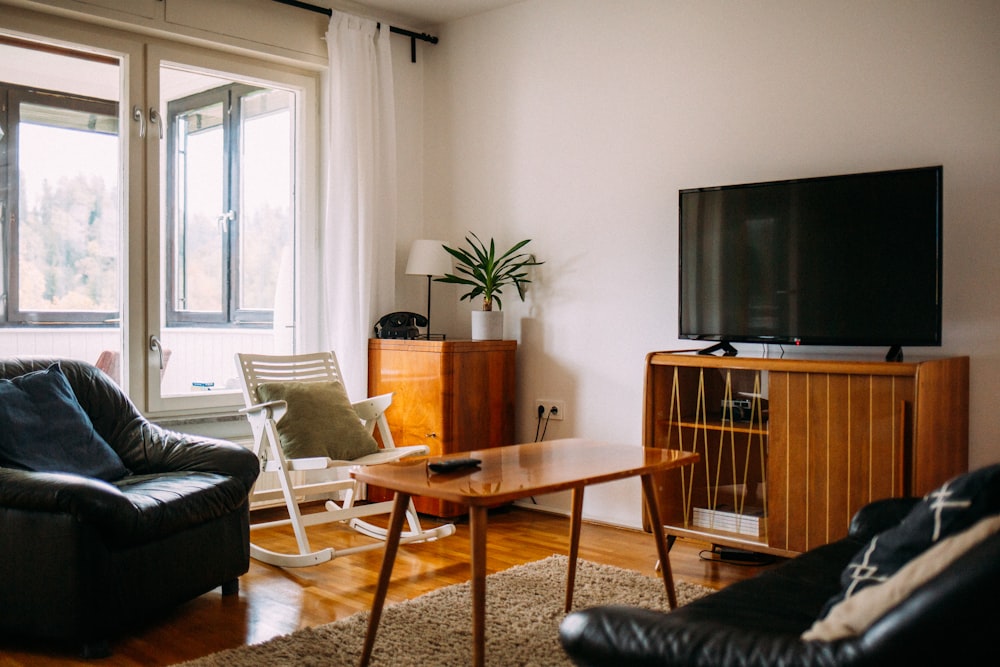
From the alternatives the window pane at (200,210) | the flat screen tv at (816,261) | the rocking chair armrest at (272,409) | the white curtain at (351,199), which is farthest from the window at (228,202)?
the flat screen tv at (816,261)

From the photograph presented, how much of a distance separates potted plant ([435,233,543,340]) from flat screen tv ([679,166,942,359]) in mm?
1116

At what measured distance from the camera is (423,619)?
9.27 ft

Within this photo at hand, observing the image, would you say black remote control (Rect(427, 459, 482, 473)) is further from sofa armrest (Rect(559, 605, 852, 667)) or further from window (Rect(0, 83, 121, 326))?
window (Rect(0, 83, 121, 326))

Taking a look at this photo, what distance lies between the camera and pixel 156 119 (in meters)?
4.09

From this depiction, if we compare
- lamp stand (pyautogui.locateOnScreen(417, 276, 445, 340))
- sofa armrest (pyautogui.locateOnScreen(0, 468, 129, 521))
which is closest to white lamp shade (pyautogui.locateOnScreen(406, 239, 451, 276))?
lamp stand (pyautogui.locateOnScreen(417, 276, 445, 340))

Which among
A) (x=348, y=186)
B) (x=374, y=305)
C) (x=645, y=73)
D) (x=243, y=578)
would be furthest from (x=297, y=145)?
(x=243, y=578)

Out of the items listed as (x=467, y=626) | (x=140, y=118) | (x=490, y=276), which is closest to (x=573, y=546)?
(x=467, y=626)

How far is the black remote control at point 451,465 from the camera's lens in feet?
7.97

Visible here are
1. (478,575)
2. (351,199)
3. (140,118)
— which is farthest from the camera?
(351,199)

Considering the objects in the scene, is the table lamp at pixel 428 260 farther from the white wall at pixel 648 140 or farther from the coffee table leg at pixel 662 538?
the coffee table leg at pixel 662 538

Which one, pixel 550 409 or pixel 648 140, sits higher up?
pixel 648 140

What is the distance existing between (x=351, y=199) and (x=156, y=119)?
1008 mm

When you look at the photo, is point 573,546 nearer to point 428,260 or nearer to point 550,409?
point 550,409

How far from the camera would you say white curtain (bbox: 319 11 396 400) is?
15.0ft
